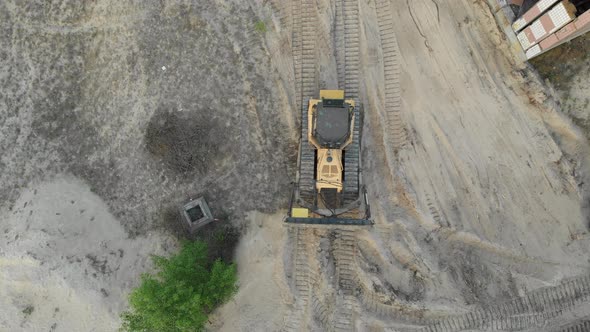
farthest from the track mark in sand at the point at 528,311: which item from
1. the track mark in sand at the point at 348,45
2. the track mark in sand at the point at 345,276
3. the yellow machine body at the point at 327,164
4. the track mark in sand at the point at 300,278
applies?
the track mark in sand at the point at 348,45

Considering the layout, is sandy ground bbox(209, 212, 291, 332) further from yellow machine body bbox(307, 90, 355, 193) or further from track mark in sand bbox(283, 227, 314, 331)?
yellow machine body bbox(307, 90, 355, 193)

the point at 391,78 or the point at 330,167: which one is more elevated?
the point at 391,78

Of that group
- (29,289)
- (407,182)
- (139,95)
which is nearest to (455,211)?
(407,182)

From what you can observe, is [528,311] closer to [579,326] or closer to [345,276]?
[579,326]

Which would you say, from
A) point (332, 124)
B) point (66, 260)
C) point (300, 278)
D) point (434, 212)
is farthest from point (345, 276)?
point (66, 260)

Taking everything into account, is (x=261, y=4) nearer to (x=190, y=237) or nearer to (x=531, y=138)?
(x=190, y=237)

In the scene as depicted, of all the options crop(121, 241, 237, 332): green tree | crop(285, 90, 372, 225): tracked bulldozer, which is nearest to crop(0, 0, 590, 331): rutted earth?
crop(285, 90, 372, 225): tracked bulldozer

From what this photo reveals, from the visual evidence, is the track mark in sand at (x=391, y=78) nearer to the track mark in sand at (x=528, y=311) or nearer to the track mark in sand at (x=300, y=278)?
the track mark in sand at (x=300, y=278)
